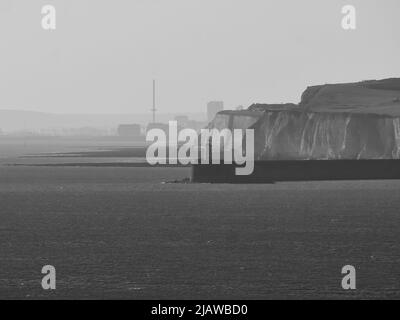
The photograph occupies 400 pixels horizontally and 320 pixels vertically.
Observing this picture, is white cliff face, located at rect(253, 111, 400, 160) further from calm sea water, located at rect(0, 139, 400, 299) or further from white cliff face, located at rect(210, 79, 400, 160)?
calm sea water, located at rect(0, 139, 400, 299)

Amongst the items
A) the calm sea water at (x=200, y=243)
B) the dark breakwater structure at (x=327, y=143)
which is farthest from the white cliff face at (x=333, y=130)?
the calm sea water at (x=200, y=243)

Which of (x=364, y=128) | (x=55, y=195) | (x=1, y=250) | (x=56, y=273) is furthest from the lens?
(x=364, y=128)

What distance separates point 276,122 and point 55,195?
4141cm

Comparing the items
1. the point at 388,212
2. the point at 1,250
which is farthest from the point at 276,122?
the point at 1,250

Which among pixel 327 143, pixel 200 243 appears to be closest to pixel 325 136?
pixel 327 143

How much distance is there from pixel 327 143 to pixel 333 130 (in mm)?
1174

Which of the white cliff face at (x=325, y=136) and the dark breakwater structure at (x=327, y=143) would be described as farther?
the white cliff face at (x=325, y=136)

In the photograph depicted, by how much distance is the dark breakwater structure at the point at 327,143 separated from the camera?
7488 centimetres

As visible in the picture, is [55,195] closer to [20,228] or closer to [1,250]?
[20,228]

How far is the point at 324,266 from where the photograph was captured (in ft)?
89.6

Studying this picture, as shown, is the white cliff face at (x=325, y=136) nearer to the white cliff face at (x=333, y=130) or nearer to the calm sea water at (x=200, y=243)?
the white cliff face at (x=333, y=130)

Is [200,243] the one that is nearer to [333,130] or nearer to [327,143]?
[327,143]

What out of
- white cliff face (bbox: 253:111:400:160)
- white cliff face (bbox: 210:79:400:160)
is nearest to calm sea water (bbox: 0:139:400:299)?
white cliff face (bbox: 253:111:400:160)

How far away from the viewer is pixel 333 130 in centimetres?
9406
